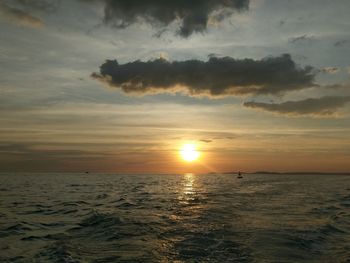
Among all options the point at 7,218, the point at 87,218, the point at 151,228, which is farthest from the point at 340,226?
the point at 7,218

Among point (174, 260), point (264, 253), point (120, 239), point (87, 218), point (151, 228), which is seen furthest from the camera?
point (87, 218)

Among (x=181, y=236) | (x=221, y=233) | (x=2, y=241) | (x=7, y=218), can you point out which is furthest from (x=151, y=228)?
(x=7, y=218)

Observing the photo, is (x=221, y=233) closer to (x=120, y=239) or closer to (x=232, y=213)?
(x=120, y=239)

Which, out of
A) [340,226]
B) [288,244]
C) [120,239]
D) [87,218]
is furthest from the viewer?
[87,218]

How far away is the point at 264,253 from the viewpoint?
15.4m

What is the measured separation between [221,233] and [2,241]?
1129cm

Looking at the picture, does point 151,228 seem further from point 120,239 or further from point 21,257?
point 21,257

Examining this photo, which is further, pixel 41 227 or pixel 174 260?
pixel 41 227

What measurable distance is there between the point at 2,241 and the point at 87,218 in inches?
324

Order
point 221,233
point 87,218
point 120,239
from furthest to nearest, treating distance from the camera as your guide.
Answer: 1. point 87,218
2. point 221,233
3. point 120,239

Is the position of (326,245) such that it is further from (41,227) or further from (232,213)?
(41,227)

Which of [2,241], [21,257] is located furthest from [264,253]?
[2,241]

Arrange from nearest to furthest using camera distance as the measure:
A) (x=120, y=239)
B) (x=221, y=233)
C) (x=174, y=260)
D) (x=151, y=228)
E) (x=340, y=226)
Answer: (x=174, y=260) < (x=120, y=239) < (x=221, y=233) < (x=151, y=228) < (x=340, y=226)

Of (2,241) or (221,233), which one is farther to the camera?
(221,233)
